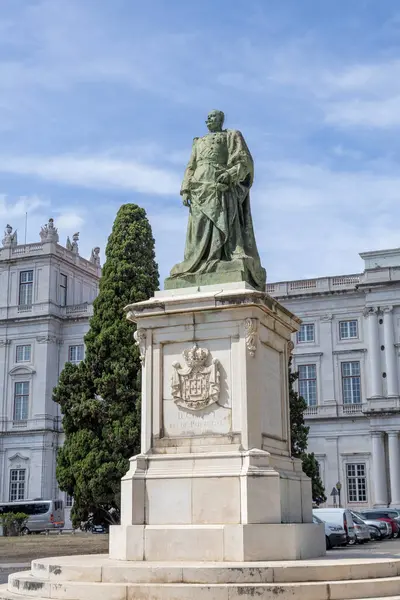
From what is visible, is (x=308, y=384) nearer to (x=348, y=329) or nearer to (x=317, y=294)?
(x=348, y=329)

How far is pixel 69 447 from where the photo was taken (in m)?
29.6

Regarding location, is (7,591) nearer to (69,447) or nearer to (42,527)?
(69,447)

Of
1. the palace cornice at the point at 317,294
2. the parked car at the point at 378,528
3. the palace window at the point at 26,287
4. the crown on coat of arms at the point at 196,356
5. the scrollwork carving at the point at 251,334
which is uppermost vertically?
the palace window at the point at 26,287

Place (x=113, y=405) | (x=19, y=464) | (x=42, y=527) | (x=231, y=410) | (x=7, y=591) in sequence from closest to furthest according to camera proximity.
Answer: (x=7, y=591)
(x=231, y=410)
(x=113, y=405)
(x=42, y=527)
(x=19, y=464)

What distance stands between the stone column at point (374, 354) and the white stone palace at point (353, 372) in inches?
2.4

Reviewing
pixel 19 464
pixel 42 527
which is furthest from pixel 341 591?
pixel 19 464

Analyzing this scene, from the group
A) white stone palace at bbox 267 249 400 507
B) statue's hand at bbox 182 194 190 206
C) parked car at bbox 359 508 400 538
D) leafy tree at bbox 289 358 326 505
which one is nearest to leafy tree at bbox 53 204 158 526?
leafy tree at bbox 289 358 326 505

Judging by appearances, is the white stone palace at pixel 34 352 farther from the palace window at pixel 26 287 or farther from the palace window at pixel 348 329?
the palace window at pixel 348 329

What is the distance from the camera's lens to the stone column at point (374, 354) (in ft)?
162

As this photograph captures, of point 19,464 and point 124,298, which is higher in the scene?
point 124,298

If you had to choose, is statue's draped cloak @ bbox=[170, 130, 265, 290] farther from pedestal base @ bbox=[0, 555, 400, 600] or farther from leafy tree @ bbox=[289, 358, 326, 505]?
leafy tree @ bbox=[289, 358, 326, 505]

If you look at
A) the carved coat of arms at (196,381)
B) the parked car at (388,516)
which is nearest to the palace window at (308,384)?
the parked car at (388,516)

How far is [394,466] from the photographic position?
47.2m

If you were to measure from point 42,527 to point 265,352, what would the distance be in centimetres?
3887
